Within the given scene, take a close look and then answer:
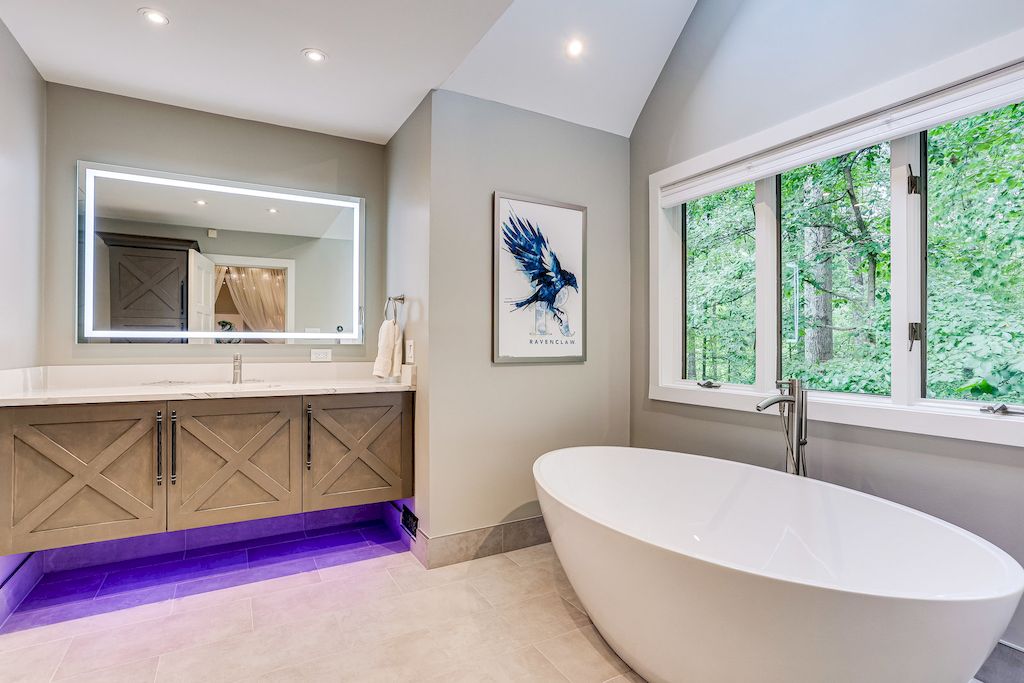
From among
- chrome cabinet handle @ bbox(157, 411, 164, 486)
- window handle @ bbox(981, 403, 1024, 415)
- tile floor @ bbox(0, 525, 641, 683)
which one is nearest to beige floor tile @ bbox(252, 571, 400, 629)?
tile floor @ bbox(0, 525, 641, 683)

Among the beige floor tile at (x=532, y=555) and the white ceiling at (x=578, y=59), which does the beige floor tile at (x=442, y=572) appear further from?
the white ceiling at (x=578, y=59)

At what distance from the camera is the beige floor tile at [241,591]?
7.50 feet

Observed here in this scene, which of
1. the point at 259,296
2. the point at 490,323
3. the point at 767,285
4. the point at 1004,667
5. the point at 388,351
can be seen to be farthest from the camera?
the point at 259,296

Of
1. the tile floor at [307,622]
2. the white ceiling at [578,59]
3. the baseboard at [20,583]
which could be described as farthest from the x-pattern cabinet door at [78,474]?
the white ceiling at [578,59]

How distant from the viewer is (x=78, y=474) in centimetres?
218

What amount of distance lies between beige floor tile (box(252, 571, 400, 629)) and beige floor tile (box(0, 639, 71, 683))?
0.63 meters

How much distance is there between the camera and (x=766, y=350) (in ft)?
8.47

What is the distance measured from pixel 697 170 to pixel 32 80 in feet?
10.5

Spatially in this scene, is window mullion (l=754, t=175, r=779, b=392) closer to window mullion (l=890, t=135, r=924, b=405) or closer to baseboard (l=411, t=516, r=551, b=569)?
window mullion (l=890, t=135, r=924, b=405)

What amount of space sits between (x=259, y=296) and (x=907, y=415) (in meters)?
3.12

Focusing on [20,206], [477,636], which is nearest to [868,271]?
[477,636]

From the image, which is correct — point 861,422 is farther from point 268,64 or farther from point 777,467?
point 268,64

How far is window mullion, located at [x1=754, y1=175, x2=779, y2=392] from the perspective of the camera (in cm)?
257

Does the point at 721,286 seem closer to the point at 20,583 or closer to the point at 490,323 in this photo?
the point at 490,323
